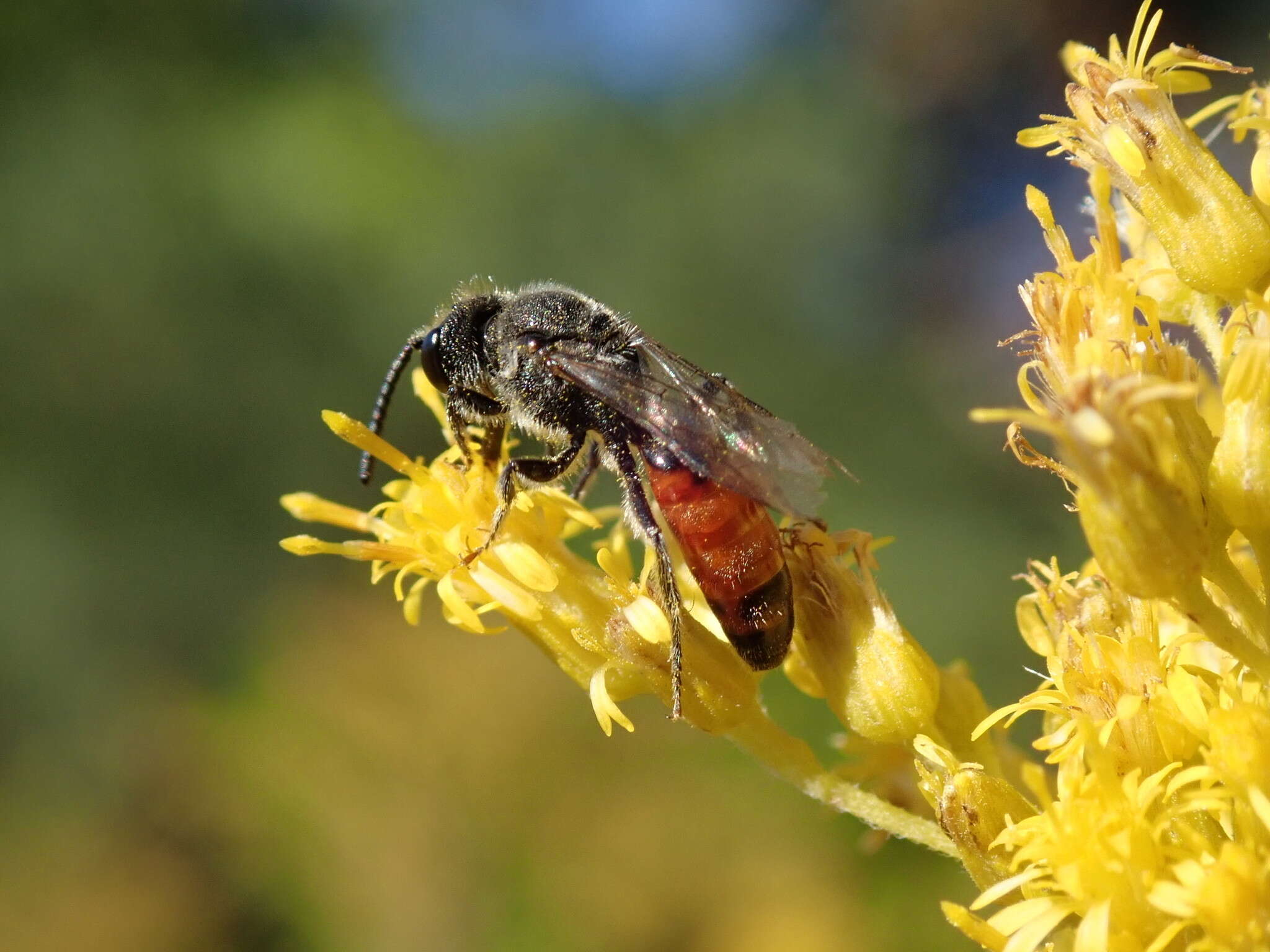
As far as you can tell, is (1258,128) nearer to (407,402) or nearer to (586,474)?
(586,474)

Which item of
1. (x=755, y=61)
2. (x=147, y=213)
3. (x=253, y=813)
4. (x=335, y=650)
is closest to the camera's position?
(x=253, y=813)

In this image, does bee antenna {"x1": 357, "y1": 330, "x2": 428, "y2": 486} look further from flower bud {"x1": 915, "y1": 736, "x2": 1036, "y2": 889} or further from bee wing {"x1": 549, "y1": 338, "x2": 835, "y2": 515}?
flower bud {"x1": 915, "y1": 736, "x2": 1036, "y2": 889}

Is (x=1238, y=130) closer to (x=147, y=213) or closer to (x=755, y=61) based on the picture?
(x=147, y=213)

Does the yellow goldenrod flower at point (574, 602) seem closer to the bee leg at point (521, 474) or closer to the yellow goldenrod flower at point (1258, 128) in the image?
the bee leg at point (521, 474)

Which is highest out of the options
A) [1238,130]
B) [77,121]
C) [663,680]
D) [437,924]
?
[77,121]

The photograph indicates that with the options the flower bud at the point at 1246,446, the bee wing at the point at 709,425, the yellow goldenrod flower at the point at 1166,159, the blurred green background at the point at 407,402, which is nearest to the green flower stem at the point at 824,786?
the bee wing at the point at 709,425

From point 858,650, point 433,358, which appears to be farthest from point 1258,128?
point 433,358

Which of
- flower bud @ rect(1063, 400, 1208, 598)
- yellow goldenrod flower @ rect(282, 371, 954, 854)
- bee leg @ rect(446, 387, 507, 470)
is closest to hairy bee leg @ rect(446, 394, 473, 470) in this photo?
bee leg @ rect(446, 387, 507, 470)

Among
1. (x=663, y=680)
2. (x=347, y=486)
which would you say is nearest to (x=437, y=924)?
(x=663, y=680)
